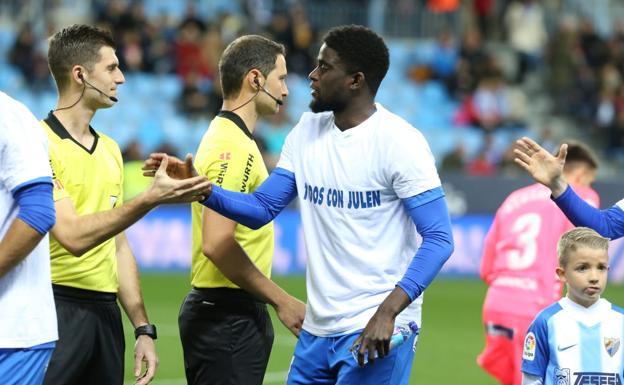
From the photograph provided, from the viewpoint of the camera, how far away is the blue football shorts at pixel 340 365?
5.00m

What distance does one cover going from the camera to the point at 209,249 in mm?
5480

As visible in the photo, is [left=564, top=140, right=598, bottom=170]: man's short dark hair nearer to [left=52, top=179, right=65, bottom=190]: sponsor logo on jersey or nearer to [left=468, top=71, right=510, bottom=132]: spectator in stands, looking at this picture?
[left=52, top=179, right=65, bottom=190]: sponsor logo on jersey

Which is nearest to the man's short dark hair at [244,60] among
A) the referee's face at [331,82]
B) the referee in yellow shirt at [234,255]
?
the referee in yellow shirt at [234,255]

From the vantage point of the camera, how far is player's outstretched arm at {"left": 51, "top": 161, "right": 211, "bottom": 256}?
477 cm

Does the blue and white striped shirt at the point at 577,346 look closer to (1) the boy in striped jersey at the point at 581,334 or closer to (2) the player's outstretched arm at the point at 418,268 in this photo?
(1) the boy in striped jersey at the point at 581,334

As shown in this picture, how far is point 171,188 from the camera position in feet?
15.7

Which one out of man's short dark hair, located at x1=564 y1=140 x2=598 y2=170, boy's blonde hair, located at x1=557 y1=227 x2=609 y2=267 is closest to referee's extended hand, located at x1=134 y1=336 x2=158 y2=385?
boy's blonde hair, located at x1=557 y1=227 x2=609 y2=267

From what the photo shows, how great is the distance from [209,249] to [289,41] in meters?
17.1

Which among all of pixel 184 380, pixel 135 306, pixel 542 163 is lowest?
pixel 184 380

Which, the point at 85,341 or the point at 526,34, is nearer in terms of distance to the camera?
the point at 85,341

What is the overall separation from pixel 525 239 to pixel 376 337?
121 inches

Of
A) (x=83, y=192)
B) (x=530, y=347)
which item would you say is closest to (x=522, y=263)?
(x=530, y=347)

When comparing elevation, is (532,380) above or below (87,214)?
below

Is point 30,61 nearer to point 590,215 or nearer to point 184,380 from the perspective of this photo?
point 184,380
